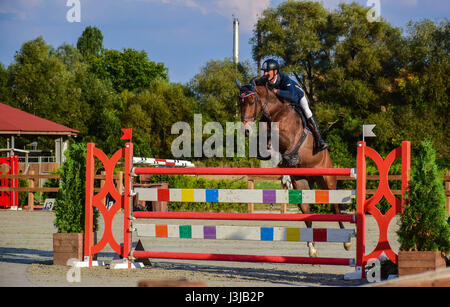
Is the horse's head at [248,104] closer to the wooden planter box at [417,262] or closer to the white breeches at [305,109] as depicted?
the white breeches at [305,109]

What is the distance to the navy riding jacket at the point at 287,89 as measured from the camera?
747 centimetres

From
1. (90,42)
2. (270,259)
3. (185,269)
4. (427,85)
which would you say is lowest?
(185,269)

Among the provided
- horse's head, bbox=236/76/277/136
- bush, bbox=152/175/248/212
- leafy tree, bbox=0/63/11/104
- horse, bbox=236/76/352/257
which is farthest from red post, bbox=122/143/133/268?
leafy tree, bbox=0/63/11/104

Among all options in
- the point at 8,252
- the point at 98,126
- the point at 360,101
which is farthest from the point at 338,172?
the point at 98,126

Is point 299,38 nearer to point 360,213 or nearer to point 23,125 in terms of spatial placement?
point 23,125

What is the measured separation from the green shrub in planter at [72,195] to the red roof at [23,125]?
1729cm

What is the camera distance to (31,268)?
259 inches

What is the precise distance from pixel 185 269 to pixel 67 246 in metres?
1.45

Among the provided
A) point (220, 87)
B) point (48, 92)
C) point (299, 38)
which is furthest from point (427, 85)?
point (48, 92)

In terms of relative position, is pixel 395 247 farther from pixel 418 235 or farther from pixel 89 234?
pixel 89 234

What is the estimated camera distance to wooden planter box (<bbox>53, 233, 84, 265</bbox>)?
674cm

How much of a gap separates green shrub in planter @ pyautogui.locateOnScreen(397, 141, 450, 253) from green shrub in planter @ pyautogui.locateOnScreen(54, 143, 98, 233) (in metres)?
3.77

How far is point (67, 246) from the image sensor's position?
22.3ft

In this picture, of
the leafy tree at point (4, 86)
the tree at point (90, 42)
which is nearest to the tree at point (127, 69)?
the tree at point (90, 42)
